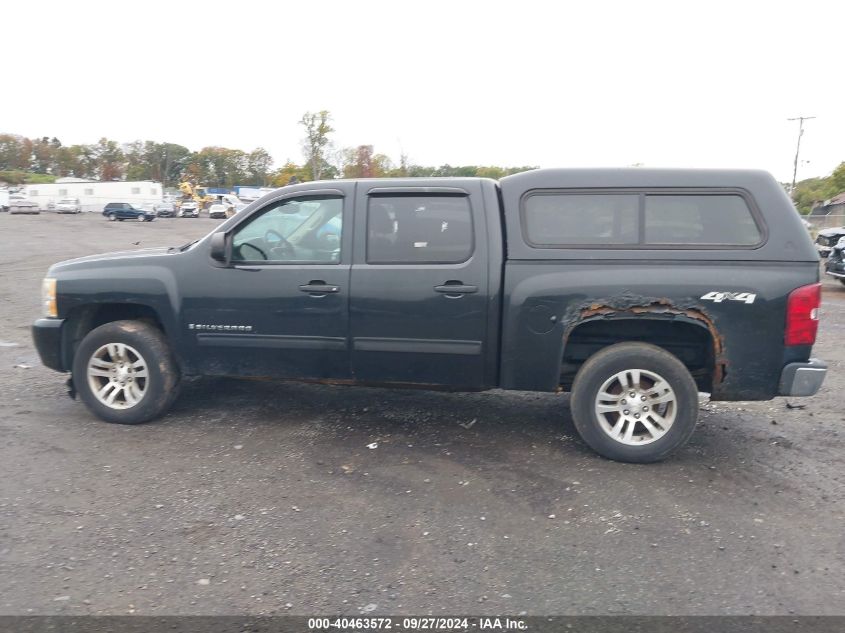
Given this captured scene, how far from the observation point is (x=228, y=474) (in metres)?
4.66

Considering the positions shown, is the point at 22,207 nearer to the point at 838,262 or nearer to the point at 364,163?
the point at 364,163

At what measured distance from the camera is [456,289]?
5.03 m

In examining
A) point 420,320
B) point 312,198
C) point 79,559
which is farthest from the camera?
point 312,198

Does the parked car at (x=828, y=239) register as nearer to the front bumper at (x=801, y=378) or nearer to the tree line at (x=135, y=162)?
the front bumper at (x=801, y=378)

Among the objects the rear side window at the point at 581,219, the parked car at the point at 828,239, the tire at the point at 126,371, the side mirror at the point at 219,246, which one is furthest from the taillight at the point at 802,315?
the parked car at the point at 828,239

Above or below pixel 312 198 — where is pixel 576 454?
below

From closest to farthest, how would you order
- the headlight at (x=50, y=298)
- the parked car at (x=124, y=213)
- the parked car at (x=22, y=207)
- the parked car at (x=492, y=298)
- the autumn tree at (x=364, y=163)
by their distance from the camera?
the parked car at (x=492, y=298), the headlight at (x=50, y=298), the autumn tree at (x=364, y=163), the parked car at (x=124, y=213), the parked car at (x=22, y=207)

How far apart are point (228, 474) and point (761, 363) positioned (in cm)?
355

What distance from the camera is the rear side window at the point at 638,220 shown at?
4.82 meters

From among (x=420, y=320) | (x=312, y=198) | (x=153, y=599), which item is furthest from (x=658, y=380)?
(x=153, y=599)

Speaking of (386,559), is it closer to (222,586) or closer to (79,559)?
(222,586)

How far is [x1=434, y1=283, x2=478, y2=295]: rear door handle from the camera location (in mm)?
5015

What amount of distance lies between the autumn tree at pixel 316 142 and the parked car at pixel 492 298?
23.6 m

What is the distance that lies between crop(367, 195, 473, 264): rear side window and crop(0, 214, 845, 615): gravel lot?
1.35 metres
